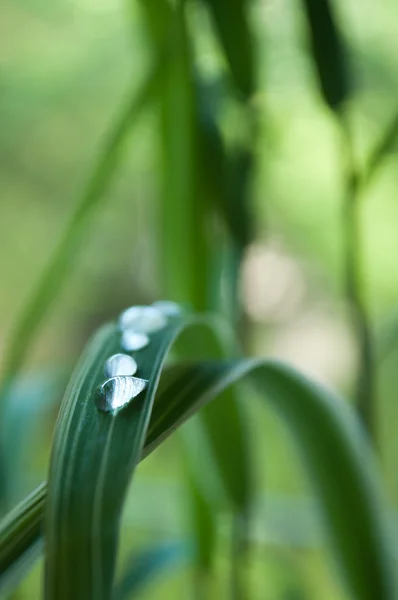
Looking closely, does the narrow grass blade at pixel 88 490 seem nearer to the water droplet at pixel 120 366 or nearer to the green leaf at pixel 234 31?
the water droplet at pixel 120 366

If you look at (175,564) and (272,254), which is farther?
(272,254)

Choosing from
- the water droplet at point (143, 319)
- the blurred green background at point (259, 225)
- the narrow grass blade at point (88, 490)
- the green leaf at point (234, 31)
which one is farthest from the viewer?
the blurred green background at point (259, 225)

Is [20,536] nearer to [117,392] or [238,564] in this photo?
[117,392]

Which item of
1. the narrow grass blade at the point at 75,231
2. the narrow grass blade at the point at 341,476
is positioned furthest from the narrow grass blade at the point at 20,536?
the narrow grass blade at the point at 75,231

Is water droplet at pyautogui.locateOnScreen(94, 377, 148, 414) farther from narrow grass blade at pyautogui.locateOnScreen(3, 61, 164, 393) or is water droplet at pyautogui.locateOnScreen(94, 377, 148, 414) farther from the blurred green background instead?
the blurred green background

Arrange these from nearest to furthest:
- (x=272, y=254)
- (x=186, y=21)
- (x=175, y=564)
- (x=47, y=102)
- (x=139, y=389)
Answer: (x=139, y=389)
(x=186, y=21)
(x=175, y=564)
(x=47, y=102)
(x=272, y=254)

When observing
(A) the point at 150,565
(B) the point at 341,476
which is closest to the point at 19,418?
(A) the point at 150,565

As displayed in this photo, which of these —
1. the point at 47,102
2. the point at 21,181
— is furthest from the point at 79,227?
the point at 21,181

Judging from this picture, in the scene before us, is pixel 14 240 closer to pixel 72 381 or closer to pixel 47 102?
pixel 47 102
